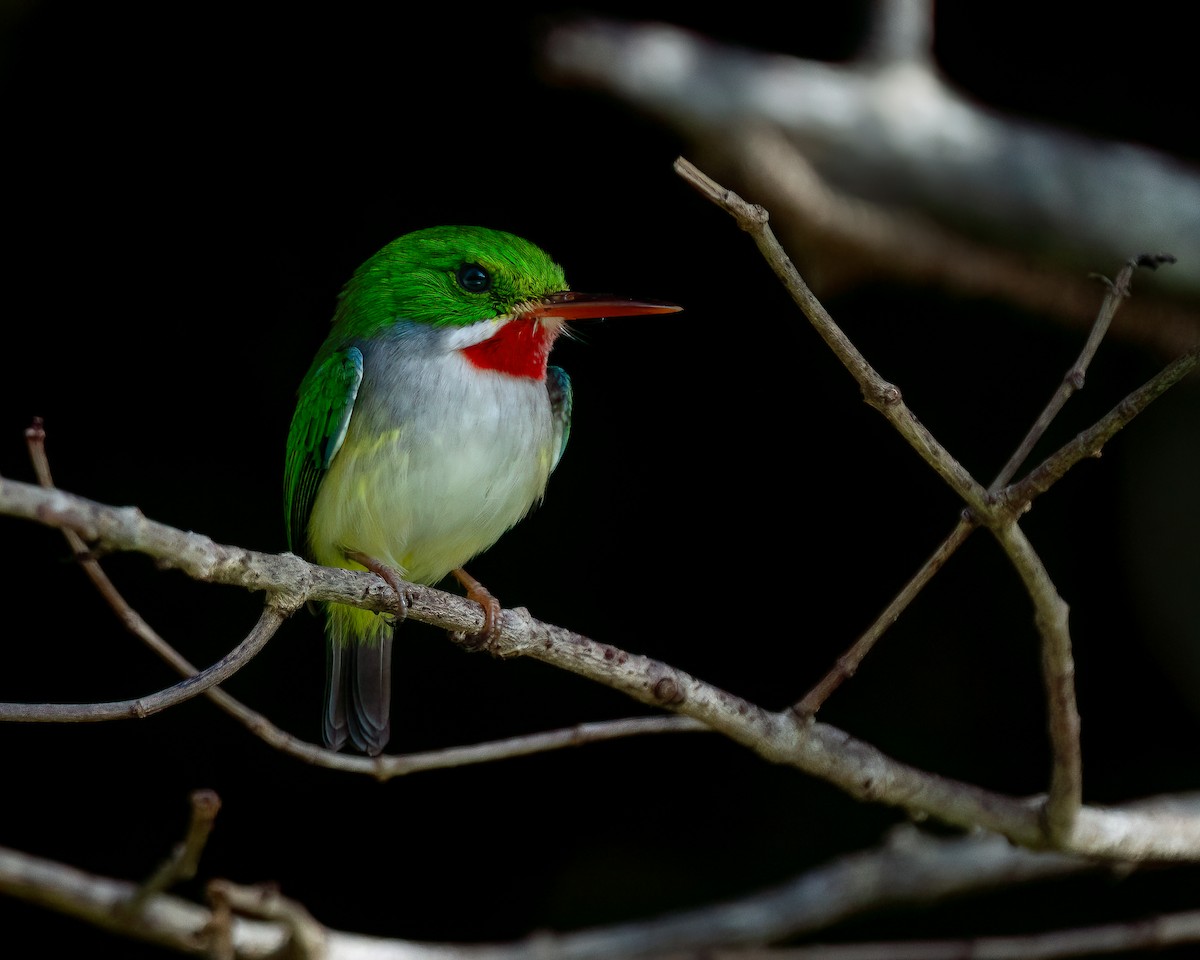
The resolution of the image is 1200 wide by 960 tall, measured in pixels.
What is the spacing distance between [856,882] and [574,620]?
117 centimetres

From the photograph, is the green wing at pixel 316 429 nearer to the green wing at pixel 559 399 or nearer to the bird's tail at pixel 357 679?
the bird's tail at pixel 357 679

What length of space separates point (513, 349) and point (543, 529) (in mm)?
1506

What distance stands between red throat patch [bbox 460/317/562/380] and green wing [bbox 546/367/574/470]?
0.18 m

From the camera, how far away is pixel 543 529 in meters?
4.30

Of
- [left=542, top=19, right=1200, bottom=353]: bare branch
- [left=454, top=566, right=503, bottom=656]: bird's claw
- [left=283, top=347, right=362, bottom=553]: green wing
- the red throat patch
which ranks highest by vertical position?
[left=542, top=19, right=1200, bottom=353]: bare branch

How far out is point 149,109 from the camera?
4086 mm

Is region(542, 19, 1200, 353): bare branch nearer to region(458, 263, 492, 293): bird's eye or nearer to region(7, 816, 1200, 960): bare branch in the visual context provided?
region(458, 263, 492, 293): bird's eye

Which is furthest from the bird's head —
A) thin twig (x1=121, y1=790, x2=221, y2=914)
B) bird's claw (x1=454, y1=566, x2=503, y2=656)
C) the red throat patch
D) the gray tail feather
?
thin twig (x1=121, y1=790, x2=221, y2=914)

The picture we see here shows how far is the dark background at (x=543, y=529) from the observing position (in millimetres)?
3975

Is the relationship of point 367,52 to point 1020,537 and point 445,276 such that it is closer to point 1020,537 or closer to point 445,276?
point 445,276

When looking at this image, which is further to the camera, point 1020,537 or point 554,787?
point 554,787

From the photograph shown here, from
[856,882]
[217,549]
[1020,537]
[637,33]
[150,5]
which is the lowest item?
[217,549]

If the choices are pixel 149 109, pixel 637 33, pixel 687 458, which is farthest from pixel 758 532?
pixel 149 109

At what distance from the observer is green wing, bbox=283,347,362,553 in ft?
9.12
